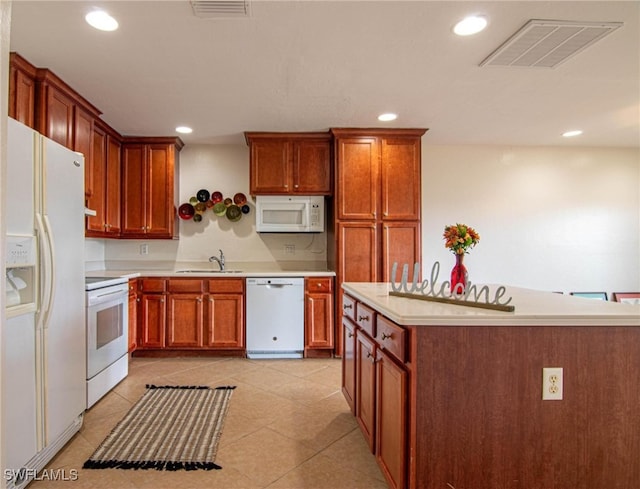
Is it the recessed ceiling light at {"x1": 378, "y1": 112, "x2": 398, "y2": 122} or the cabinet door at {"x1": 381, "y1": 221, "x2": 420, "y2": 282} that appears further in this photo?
the cabinet door at {"x1": 381, "y1": 221, "x2": 420, "y2": 282}

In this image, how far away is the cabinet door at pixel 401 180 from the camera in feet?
12.8

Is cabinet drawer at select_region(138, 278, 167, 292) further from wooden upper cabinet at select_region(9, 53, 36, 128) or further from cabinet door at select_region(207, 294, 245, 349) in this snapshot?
wooden upper cabinet at select_region(9, 53, 36, 128)

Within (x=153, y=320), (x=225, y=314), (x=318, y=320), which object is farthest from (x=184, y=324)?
(x=318, y=320)

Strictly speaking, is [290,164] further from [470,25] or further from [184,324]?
[470,25]

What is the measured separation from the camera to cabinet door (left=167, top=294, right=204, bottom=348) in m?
3.82

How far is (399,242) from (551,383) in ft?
8.49

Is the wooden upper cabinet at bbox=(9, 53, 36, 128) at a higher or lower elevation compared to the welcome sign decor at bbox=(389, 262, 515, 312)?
higher

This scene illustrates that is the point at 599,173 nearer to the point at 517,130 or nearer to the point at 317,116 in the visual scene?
the point at 517,130

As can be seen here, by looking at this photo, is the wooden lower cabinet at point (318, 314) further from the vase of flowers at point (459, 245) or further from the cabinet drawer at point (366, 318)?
the vase of flowers at point (459, 245)

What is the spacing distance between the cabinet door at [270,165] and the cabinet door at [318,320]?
48.1 inches

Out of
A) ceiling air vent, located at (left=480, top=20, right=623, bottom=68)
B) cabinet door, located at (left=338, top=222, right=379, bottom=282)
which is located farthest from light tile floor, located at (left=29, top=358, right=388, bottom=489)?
ceiling air vent, located at (left=480, top=20, right=623, bottom=68)

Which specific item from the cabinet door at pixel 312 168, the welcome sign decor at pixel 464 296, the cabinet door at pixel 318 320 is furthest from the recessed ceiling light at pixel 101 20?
the cabinet door at pixel 318 320

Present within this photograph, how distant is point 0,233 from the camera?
0.68 m

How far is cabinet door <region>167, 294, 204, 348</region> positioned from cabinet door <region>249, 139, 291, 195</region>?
4.35 ft
